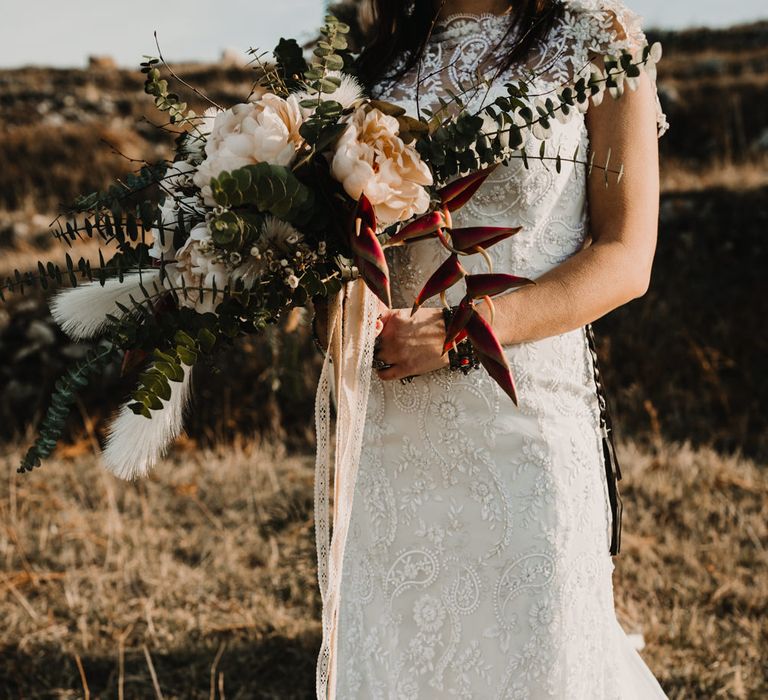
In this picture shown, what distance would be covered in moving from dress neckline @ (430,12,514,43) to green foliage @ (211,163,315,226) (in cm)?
97

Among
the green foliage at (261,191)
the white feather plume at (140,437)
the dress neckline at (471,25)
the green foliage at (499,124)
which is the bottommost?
the white feather plume at (140,437)

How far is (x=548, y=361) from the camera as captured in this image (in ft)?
6.17

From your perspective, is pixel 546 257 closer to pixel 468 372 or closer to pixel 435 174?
pixel 468 372

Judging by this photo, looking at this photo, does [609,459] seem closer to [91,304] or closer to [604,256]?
[604,256]

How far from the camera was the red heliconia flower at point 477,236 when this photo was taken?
1369 mm

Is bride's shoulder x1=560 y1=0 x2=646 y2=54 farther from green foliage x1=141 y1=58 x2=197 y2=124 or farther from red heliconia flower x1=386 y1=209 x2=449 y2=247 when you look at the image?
green foliage x1=141 y1=58 x2=197 y2=124

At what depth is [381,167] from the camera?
4.23 feet

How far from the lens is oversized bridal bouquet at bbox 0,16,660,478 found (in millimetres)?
1289

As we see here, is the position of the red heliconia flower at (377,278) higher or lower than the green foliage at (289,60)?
lower

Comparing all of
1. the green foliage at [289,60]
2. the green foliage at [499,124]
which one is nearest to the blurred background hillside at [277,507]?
the green foliage at [289,60]

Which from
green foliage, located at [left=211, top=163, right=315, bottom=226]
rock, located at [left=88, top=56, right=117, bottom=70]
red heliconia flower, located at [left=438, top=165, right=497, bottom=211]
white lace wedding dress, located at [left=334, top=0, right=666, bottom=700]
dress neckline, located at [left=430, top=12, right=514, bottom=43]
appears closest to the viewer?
green foliage, located at [left=211, top=163, right=315, bottom=226]

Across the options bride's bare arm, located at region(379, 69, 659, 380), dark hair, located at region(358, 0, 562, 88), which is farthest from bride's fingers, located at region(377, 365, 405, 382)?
dark hair, located at region(358, 0, 562, 88)

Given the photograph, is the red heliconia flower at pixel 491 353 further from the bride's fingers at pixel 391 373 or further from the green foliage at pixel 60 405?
the green foliage at pixel 60 405

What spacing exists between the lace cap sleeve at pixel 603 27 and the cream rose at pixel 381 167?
0.79m
